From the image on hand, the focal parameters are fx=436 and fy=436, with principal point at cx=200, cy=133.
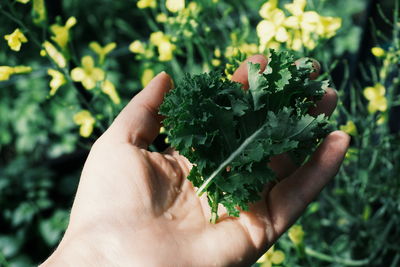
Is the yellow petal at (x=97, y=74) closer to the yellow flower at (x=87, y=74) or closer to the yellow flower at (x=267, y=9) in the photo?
the yellow flower at (x=87, y=74)

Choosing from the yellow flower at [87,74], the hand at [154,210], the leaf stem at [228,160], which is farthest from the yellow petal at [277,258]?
the yellow flower at [87,74]

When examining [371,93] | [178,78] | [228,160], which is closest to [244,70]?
[228,160]

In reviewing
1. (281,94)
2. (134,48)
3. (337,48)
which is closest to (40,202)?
(134,48)

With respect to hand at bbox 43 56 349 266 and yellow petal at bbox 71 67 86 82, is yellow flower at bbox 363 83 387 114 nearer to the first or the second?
hand at bbox 43 56 349 266

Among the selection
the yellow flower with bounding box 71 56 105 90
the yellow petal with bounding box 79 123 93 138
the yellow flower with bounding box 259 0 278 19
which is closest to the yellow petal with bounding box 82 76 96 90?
the yellow flower with bounding box 71 56 105 90

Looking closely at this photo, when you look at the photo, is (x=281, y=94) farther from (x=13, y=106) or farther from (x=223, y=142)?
(x=13, y=106)

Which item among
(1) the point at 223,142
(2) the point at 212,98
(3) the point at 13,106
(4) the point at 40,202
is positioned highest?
(2) the point at 212,98

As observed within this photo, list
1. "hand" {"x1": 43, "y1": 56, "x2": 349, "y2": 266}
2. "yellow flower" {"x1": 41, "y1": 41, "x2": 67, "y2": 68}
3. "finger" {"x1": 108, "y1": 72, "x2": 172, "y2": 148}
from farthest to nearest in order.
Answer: "yellow flower" {"x1": 41, "y1": 41, "x2": 67, "y2": 68} < "finger" {"x1": 108, "y1": 72, "x2": 172, "y2": 148} < "hand" {"x1": 43, "y1": 56, "x2": 349, "y2": 266}
